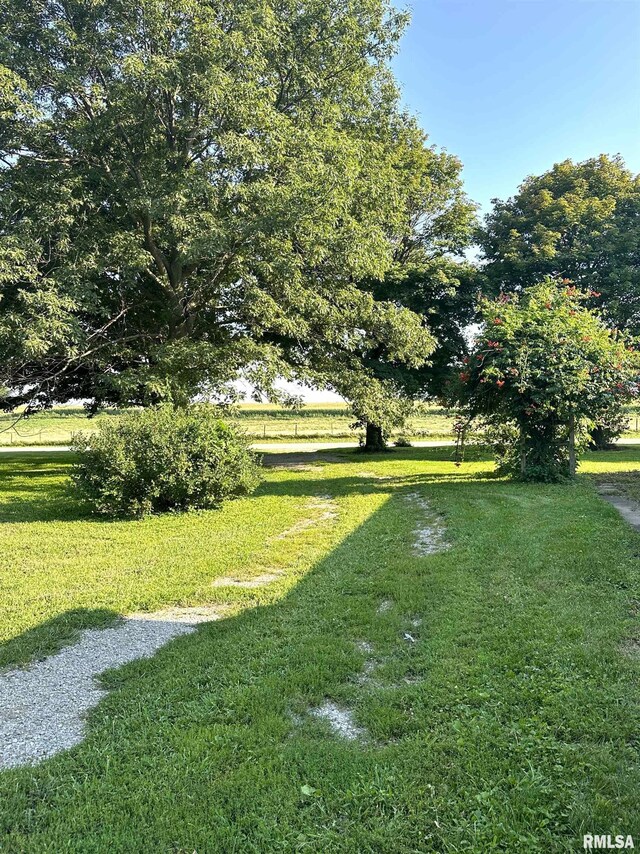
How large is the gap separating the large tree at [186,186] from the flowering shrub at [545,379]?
2879mm

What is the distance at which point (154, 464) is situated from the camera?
7.75m

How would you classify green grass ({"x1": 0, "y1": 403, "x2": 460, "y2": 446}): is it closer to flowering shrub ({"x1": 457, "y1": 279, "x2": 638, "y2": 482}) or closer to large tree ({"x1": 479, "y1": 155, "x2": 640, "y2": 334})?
large tree ({"x1": 479, "y1": 155, "x2": 640, "y2": 334})

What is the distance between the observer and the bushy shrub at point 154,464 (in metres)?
7.71

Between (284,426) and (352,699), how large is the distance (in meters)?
32.7

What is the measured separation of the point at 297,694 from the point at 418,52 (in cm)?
1462

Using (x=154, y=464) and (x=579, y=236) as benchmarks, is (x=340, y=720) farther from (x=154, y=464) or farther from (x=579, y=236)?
(x=579, y=236)

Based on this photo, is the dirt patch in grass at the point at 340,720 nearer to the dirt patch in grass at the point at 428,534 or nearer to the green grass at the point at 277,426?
the dirt patch in grass at the point at 428,534

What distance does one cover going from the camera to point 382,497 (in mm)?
9352

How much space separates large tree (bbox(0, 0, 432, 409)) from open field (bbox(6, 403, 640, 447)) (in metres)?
10.9

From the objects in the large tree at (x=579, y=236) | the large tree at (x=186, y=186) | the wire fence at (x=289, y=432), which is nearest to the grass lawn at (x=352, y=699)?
the large tree at (x=186, y=186)

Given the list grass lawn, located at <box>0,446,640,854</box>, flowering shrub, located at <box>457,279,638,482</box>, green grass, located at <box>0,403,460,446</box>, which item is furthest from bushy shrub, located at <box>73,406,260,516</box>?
green grass, located at <box>0,403,460,446</box>

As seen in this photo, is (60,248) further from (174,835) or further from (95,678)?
(174,835)

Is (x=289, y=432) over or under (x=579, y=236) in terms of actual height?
under

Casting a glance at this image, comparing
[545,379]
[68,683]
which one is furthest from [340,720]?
[545,379]
